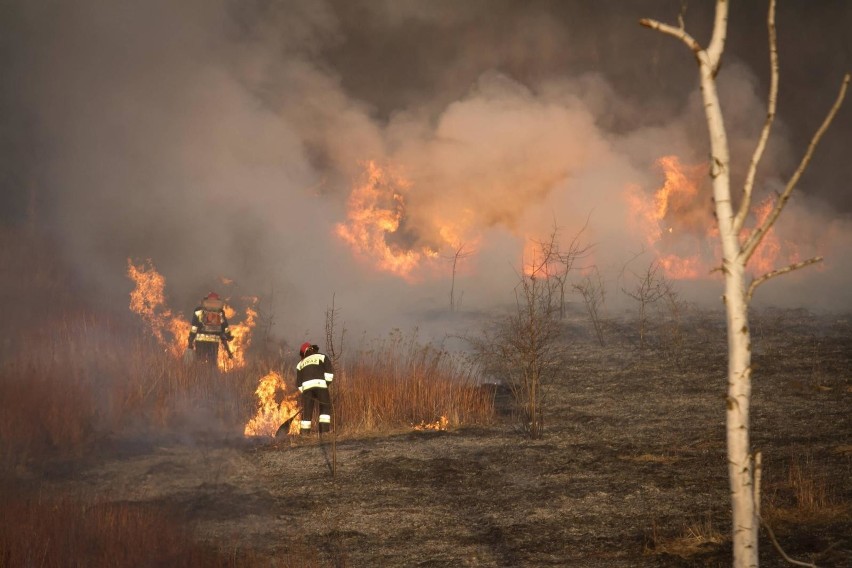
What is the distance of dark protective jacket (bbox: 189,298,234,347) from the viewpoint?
15.6m

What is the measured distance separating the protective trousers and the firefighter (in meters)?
3.96

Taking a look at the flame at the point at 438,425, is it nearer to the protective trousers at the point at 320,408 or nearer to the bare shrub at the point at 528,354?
the bare shrub at the point at 528,354

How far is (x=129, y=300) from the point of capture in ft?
77.1

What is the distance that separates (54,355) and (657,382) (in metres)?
11.2

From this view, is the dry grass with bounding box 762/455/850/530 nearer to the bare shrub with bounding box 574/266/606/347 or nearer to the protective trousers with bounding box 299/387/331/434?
the protective trousers with bounding box 299/387/331/434

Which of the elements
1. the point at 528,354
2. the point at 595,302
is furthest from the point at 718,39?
the point at 595,302

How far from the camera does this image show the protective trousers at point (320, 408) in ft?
39.2

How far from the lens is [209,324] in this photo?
15.7 meters

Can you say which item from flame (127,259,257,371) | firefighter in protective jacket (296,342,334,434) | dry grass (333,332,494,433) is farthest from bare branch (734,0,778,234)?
flame (127,259,257,371)

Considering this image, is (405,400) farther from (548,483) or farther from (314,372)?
(548,483)

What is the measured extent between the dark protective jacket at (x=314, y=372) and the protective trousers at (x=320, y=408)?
0.35ft

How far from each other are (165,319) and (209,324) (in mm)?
5685

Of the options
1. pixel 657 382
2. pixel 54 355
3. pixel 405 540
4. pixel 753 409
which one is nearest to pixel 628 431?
pixel 753 409

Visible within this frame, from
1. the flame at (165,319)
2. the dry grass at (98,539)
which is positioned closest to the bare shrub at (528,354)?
the flame at (165,319)
